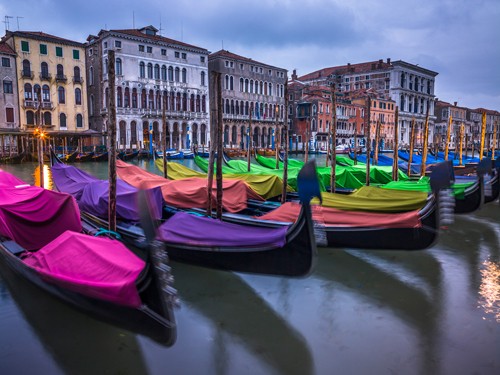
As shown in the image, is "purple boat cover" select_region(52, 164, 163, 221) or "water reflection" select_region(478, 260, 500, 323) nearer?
"water reflection" select_region(478, 260, 500, 323)

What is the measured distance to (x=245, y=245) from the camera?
154 inches

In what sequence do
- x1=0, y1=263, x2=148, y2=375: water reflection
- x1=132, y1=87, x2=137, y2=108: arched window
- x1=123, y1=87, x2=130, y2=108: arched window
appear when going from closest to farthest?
x1=0, y1=263, x2=148, y2=375: water reflection
x1=123, y1=87, x2=130, y2=108: arched window
x1=132, y1=87, x2=137, y2=108: arched window

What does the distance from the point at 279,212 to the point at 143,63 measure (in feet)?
77.0

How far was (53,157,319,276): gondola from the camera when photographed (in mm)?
3641

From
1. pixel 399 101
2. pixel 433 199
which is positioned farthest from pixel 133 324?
pixel 399 101

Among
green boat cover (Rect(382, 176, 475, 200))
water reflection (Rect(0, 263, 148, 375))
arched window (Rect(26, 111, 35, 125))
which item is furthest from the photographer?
arched window (Rect(26, 111, 35, 125))

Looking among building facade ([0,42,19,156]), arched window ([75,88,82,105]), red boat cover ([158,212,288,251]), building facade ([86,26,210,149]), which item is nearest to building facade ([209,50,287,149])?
building facade ([86,26,210,149])

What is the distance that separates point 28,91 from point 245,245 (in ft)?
75.9

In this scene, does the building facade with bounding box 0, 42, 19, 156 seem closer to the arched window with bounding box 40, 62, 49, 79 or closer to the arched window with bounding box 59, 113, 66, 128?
the arched window with bounding box 40, 62, 49, 79

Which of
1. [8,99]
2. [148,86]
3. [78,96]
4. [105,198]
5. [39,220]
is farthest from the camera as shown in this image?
[148,86]

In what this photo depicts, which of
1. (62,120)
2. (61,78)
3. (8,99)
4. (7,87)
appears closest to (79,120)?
(62,120)

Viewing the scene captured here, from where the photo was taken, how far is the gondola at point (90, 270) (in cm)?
261

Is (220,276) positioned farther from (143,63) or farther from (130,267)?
(143,63)

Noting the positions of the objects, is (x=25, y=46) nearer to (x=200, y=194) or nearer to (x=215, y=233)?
(x=200, y=194)
